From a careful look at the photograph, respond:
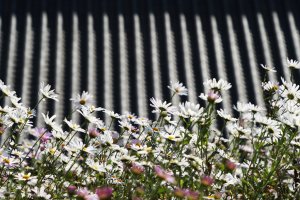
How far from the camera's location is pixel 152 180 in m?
1.54

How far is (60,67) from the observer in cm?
534

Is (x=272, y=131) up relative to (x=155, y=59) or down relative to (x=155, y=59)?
down

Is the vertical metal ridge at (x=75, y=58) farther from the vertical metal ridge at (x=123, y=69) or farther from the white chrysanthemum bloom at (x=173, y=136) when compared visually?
the white chrysanthemum bloom at (x=173, y=136)

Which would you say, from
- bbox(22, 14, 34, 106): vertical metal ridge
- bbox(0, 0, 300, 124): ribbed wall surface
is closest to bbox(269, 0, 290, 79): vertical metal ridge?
bbox(0, 0, 300, 124): ribbed wall surface

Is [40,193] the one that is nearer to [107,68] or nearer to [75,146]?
[75,146]

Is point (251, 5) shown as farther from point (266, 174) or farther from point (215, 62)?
point (266, 174)

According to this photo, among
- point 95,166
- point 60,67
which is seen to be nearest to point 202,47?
point 60,67

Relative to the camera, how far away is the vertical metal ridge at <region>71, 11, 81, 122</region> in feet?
16.7

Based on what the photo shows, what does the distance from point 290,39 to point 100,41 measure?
5.11 feet

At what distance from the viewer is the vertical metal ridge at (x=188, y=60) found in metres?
5.14

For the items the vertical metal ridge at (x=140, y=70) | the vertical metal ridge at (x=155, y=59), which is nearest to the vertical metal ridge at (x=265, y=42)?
the vertical metal ridge at (x=155, y=59)

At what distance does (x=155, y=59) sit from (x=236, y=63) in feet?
2.08

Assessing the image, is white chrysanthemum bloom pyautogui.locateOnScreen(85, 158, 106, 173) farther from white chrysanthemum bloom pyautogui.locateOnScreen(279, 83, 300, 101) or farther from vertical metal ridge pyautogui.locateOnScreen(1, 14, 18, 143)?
vertical metal ridge pyautogui.locateOnScreen(1, 14, 18, 143)

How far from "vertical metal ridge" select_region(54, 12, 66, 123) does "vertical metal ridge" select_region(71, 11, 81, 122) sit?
0.26 ft
